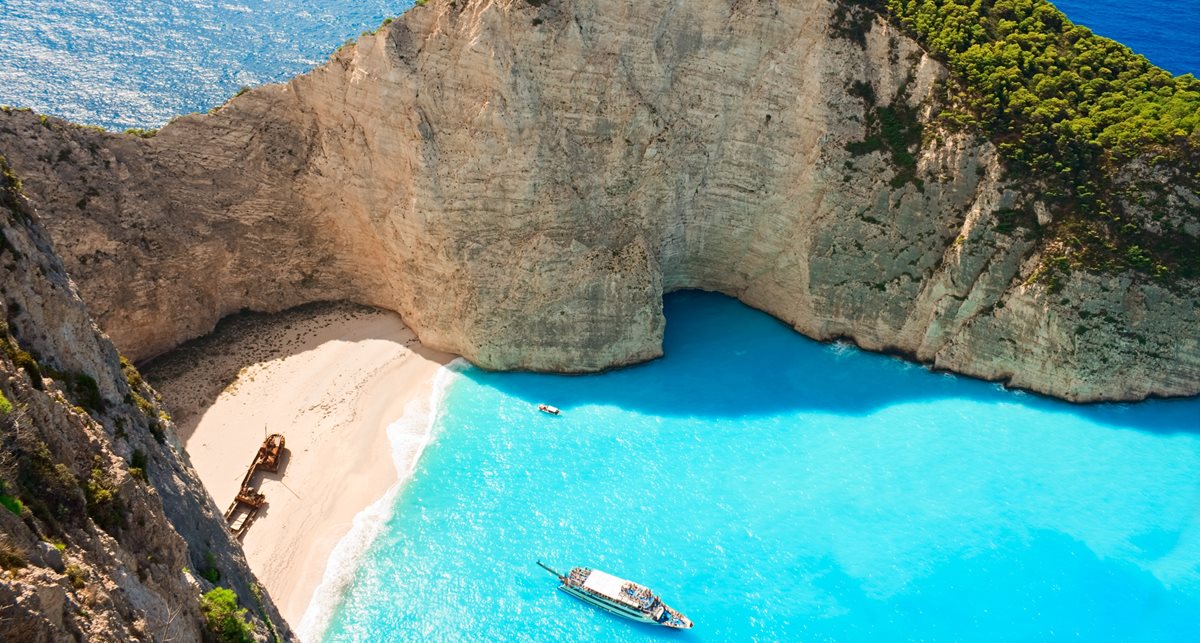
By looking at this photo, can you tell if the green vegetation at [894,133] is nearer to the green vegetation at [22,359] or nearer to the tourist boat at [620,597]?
the tourist boat at [620,597]

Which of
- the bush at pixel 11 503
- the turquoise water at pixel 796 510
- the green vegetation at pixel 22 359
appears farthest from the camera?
the turquoise water at pixel 796 510

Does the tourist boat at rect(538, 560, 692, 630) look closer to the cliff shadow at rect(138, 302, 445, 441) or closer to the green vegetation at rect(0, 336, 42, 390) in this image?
the cliff shadow at rect(138, 302, 445, 441)

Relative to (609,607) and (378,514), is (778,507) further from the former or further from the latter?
(378,514)

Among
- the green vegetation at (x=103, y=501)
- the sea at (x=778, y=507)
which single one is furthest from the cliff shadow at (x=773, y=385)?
the green vegetation at (x=103, y=501)

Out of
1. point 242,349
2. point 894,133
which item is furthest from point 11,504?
point 894,133

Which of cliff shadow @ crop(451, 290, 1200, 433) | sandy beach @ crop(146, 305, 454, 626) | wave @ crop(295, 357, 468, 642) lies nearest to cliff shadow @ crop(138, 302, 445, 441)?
sandy beach @ crop(146, 305, 454, 626)

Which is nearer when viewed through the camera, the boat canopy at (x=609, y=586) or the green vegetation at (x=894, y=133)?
the boat canopy at (x=609, y=586)

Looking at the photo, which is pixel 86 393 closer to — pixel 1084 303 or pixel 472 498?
pixel 472 498
